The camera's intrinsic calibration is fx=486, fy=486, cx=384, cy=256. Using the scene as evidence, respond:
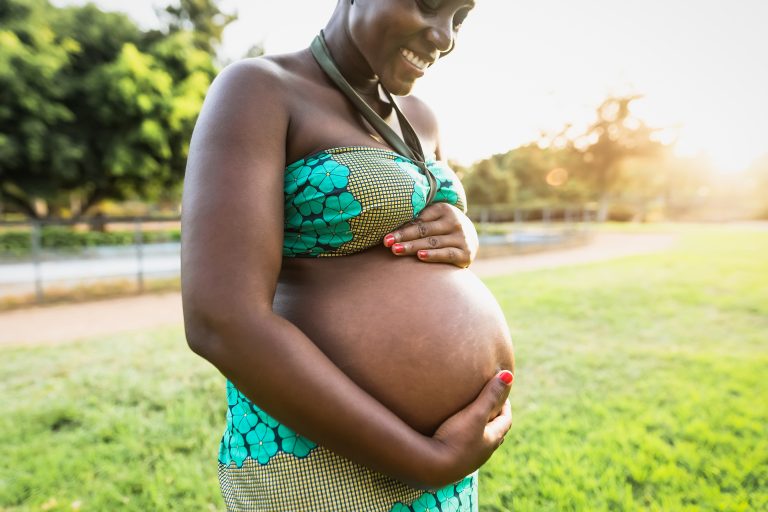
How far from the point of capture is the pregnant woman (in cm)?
84

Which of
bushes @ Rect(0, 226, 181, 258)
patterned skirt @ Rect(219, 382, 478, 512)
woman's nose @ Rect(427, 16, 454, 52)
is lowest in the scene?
bushes @ Rect(0, 226, 181, 258)

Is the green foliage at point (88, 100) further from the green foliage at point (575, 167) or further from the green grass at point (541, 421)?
the green foliage at point (575, 167)

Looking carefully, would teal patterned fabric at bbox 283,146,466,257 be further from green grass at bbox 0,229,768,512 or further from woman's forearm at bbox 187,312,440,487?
green grass at bbox 0,229,768,512

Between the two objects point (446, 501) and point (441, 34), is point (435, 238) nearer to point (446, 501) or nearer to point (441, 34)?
point (441, 34)

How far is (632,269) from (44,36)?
53.1ft

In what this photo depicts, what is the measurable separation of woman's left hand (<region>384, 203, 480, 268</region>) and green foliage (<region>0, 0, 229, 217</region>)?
1408 cm

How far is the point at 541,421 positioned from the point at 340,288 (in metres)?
3.00

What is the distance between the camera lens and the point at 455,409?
1.06m

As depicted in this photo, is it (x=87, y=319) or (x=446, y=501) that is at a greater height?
(x=446, y=501)

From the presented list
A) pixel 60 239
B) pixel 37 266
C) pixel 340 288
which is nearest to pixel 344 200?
pixel 340 288

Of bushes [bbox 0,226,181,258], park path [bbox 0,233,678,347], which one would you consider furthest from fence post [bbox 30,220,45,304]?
bushes [bbox 0,226,181,258]

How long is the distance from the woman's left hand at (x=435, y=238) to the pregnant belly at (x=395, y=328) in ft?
0.10

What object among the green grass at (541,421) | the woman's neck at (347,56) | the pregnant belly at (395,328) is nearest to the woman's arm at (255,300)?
the pregnant belly at (395,328)

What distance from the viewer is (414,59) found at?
3.81 feet
